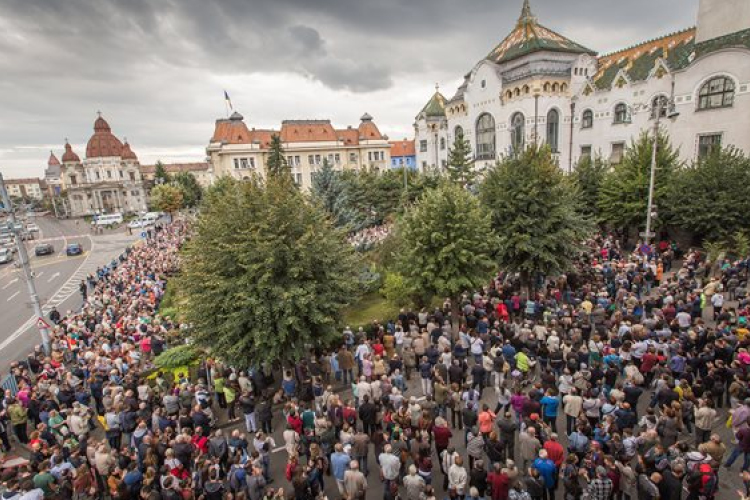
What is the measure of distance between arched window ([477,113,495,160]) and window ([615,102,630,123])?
11998mm

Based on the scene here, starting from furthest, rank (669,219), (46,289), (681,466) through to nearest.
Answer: (46,289), (669,219), (681,466)

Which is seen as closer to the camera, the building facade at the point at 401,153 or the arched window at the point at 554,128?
the arched window at the point at 554,128

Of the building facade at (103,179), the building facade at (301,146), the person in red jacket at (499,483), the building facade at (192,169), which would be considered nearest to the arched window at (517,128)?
the building facade at (301,146)

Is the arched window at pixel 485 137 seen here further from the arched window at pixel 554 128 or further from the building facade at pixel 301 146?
the building facade at pixel 301 146

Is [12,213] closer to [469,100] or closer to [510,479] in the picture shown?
[510,479]

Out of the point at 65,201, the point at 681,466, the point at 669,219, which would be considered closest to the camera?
the point at 681,466

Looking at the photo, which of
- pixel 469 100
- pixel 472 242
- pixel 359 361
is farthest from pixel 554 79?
pixel 359 361

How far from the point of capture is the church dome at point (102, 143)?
104062 mm

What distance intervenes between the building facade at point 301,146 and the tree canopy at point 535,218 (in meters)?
49.6

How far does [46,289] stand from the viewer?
33500 mm

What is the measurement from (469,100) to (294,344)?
1620 inches

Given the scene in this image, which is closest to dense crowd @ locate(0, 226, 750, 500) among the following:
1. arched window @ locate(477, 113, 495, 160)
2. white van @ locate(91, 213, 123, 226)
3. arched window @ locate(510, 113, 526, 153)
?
arched window @ locate(510, 113, 526, 153)

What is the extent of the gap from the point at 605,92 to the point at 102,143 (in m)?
114

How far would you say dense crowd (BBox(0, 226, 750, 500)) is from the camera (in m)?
7.79
